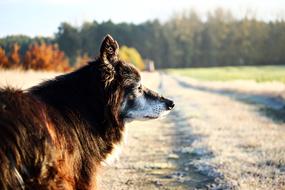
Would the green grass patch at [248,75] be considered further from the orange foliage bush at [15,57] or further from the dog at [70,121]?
the dog at [70,121]

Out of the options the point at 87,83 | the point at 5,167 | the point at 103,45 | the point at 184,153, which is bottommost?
the point at 184,153

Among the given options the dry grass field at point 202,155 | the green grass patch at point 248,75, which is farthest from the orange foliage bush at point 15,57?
the green grass patch at point 248,75

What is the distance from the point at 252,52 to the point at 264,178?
102m

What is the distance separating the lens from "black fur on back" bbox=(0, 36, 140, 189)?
3.92m

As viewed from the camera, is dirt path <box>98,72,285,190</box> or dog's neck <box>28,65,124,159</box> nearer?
dog's neck <box>28,65,124,159</box>

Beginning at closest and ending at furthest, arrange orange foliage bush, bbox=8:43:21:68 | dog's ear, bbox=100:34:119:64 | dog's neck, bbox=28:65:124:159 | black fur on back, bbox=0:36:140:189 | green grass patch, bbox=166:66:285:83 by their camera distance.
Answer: black fur on back, bbox=0:36:140:189 → dog's neck, bbox=28:65:124:159 → dog's ear, bbox=100:34:119:64 → orange foliage bush, bbox=8:43:21:68 → green grass patch, bbox=166:66:285:83

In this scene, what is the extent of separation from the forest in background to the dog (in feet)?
280

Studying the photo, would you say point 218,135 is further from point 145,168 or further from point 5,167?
point 5,167

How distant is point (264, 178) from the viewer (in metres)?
7.91

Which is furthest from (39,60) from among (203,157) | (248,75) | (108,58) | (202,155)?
(248,75)

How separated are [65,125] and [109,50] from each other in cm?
113

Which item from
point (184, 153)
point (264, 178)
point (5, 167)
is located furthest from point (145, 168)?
point (5, 167)

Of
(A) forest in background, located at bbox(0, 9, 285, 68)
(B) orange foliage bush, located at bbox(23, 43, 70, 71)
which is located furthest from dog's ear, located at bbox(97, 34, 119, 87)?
(A) forest in background, located at bbox(0, 9, 285, 68)

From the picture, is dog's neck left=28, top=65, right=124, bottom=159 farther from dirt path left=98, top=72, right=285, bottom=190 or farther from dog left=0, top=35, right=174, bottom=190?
dirt path left=98, top=72, right=285, bottom=190
